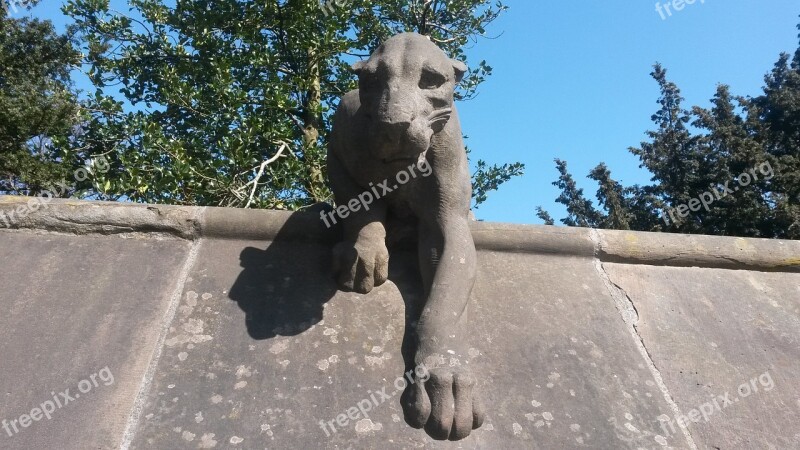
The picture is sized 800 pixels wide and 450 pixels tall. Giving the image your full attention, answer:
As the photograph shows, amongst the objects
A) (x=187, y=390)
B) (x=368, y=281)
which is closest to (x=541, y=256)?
(x=368, y=281)

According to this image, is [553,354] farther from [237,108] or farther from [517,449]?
[237,108]

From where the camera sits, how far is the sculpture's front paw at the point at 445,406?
1.77 meters

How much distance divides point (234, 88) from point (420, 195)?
554 cm

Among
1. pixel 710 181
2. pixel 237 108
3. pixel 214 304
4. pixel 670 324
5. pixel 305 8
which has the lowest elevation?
pixel 214 304

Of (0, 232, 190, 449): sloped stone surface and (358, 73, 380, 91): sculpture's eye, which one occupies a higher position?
(358, 73, 380, 91): sculpture's eye

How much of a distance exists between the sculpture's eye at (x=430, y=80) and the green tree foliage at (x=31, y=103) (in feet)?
25.1

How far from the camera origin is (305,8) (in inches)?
302

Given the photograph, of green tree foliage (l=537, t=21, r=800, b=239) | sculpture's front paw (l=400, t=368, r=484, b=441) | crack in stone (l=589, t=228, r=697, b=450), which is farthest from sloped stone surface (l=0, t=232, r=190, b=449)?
green tree foliage (l=537, t=21, r=800, b=239)

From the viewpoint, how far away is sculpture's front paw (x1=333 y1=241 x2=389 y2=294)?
2.21 metres

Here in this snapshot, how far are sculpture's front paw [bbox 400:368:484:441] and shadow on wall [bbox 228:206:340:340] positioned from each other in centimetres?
51

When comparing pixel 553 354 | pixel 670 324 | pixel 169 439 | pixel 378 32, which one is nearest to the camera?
pixel 169 439

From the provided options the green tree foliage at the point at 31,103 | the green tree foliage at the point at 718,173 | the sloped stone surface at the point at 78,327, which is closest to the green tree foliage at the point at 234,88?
the green tree foliage at the point at 31,103

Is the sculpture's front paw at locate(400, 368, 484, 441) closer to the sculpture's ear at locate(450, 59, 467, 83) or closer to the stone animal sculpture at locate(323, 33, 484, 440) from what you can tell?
the stone animal sculpture at locate(323, 33, 484, 440)

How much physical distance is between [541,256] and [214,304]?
1356mm
